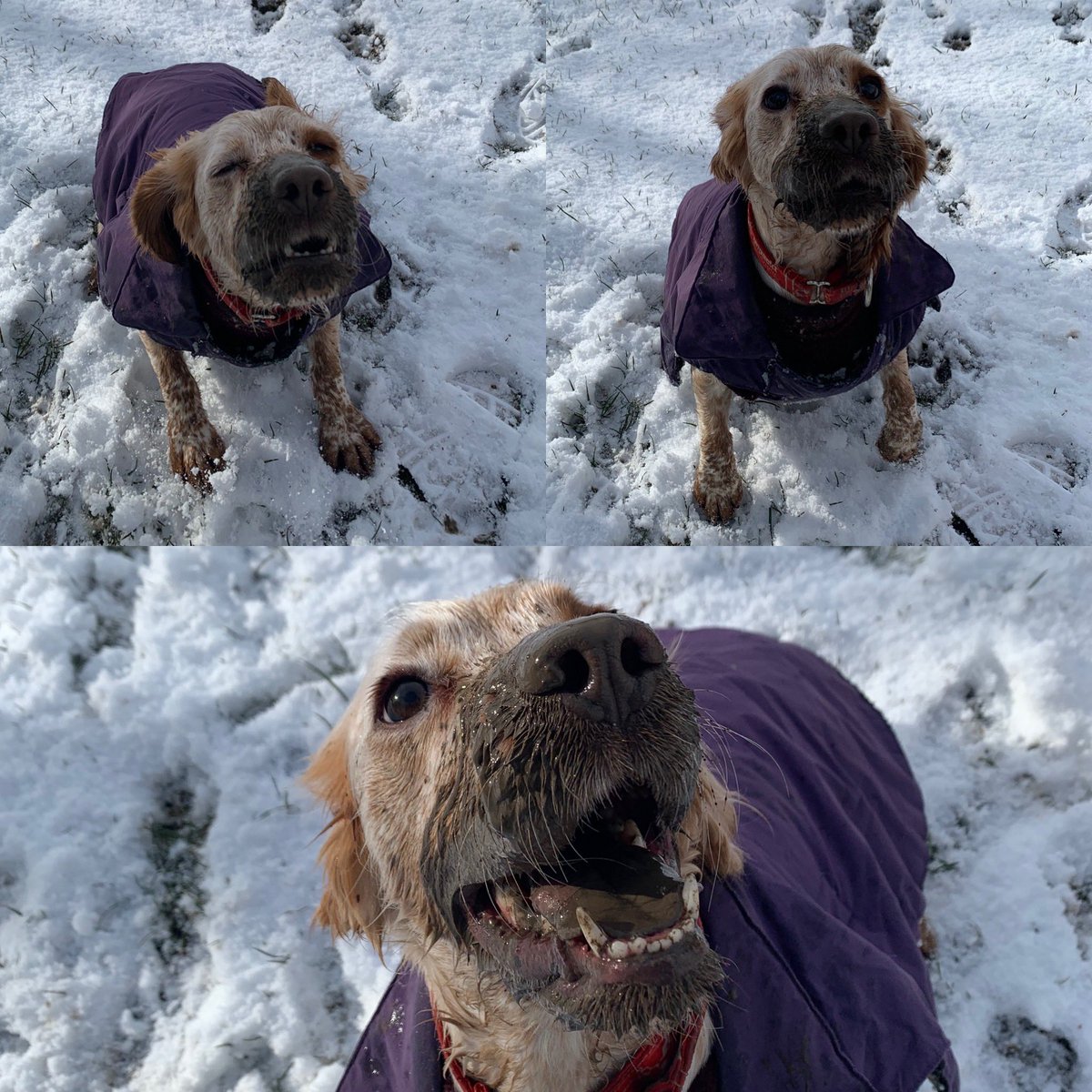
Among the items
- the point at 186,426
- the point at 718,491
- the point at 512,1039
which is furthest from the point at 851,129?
the point at 186,426

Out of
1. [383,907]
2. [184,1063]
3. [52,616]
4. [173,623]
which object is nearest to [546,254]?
[173,623]

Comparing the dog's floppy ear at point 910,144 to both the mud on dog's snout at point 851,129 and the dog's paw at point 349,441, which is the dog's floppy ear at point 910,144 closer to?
the mud on dog's snout at point 851,129

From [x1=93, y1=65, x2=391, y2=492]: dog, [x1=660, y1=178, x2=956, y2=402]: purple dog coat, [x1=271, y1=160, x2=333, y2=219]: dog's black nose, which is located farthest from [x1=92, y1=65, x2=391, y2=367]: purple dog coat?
[x1=660, y1=178, x2=956, y2=402]: purple dog coat

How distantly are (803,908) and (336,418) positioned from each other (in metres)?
2.65

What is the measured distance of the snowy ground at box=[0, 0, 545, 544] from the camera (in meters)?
3.65

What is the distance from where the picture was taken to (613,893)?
1436 mm

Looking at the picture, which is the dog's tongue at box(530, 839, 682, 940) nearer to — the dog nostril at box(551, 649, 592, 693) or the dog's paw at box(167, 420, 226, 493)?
the dog nostril at box(551, 649, 592, 693)

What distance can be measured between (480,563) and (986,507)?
216cm

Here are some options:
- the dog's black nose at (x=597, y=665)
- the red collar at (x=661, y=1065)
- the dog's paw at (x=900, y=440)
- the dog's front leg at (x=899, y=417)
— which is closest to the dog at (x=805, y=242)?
the dog's front leg at (x=899, y=417)

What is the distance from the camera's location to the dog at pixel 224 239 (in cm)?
282

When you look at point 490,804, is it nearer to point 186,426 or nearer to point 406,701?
point 406,701

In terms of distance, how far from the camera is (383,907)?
1.81 meters

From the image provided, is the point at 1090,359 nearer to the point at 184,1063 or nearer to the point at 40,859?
the point at 184,1063

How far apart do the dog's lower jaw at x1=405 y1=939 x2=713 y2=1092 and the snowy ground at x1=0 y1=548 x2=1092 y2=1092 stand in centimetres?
123
